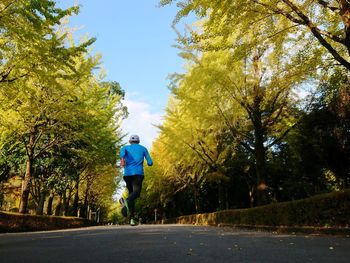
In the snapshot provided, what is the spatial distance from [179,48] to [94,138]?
6.20m

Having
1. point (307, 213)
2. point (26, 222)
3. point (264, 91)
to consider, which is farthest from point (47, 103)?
point (307, 213)

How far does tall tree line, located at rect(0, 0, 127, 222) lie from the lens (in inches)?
336

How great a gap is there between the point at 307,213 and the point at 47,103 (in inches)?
390

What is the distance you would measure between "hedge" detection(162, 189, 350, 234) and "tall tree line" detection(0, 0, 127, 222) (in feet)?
20.6

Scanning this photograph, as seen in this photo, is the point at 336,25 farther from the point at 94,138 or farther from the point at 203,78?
the point at 94,138

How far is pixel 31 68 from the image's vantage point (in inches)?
370

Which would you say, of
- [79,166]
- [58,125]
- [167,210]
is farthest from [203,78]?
[167,210]

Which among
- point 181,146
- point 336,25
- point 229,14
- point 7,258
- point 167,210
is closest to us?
point 7,258

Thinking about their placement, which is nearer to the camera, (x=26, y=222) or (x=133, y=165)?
(x=133, y=165)

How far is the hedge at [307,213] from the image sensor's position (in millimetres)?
7625

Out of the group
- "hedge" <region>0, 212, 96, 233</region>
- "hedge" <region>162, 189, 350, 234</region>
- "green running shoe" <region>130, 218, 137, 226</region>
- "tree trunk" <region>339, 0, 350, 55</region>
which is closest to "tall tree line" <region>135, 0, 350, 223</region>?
"tree trunk" <region>339, 0, 350, 55</region>

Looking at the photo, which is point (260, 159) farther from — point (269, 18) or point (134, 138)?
point (134, 138)

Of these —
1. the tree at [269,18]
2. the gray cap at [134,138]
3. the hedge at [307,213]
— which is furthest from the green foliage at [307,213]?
the gray cap at [134,138]

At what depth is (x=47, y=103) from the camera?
14.5 m
